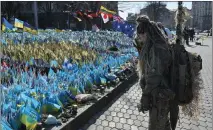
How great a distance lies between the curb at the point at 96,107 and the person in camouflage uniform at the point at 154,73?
161 centimetres

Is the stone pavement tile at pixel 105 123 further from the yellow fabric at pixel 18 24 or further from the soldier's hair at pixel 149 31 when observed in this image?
the yellow fabric at pixel 18 24

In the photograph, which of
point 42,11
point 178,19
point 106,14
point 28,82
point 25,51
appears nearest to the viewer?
point 178,19

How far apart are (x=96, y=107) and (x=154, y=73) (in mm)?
2741

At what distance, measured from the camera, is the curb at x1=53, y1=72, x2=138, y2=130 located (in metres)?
4.38

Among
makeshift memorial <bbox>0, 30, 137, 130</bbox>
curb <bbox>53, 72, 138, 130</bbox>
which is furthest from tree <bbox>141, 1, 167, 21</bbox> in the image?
curb <bbox>53, 72, 138, 130</bbox>

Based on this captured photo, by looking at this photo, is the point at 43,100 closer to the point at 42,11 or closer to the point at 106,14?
the point at 106,14

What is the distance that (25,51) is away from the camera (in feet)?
28.7

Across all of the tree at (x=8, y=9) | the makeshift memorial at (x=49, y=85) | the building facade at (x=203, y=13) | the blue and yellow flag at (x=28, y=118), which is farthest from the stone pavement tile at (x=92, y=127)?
the building facade at (x=203, y=13)

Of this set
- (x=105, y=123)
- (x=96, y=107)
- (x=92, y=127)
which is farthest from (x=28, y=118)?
(x=96, y=107)

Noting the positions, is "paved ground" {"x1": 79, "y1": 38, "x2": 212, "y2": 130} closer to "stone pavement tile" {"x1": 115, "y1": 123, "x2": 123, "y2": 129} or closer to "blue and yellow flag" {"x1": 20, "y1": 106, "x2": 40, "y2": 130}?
"stone pavement tile" {"x1": 115, "y1": 123, "x2": 123, "y2": 129}

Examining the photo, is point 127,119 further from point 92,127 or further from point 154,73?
point 154,73

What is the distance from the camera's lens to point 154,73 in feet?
9.29

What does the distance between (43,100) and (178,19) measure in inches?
97.4

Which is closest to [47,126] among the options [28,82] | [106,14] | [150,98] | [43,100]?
[43,100]
